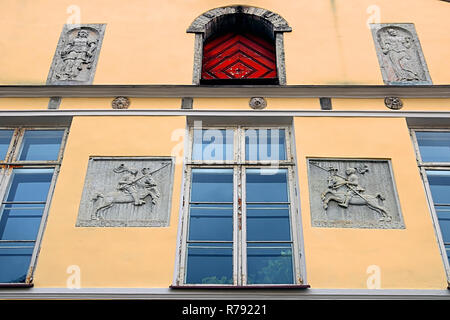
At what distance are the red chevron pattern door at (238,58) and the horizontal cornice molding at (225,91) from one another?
2.51 feet

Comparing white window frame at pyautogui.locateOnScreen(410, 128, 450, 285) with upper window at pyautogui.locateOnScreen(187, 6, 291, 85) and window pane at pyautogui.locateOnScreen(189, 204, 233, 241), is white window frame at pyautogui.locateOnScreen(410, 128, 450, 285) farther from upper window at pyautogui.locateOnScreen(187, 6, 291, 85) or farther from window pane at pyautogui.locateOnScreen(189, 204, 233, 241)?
window pane at pyautogui.locateOnScreen(189, 204, 233, 241)

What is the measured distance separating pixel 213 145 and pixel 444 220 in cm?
296

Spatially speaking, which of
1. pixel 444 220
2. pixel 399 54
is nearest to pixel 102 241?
pixel 444 220

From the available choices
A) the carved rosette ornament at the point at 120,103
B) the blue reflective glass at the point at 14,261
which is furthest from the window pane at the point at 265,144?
the blue reflective glass at the point at 14,261

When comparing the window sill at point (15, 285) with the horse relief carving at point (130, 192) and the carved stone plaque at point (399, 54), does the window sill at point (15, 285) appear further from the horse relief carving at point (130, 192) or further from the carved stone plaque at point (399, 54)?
the carved stone plaque at point (399, 54)

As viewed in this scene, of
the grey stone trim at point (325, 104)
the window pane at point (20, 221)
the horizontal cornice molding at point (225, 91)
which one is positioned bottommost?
the window pane at point (20, 221)

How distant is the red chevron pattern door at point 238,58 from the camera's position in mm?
8156

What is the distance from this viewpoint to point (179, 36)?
818cm

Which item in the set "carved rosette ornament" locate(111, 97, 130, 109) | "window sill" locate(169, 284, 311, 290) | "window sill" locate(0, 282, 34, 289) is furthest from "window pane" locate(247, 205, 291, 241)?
"window sill" locate(0, 282, 34, 289)

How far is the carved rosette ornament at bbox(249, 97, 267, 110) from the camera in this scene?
23.6 ft

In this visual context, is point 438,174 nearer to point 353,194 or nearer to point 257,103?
point 353,194

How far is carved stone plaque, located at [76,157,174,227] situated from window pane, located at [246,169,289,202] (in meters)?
0.99

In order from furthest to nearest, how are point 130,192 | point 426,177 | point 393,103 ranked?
point 393,103 → point 426,177 → point 130,192
